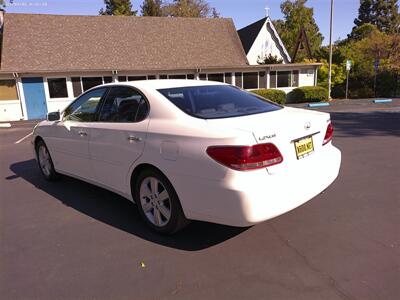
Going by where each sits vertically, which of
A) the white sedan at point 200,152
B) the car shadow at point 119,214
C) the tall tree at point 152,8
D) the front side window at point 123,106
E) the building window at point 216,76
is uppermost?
the tall tree at point 152,8

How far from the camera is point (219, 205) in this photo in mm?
2871

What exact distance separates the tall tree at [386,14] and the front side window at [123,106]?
81658mm

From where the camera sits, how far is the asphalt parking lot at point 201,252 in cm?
265

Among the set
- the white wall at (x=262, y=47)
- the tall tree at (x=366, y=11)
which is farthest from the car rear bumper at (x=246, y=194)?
the tall tree at (x=366, y=11)

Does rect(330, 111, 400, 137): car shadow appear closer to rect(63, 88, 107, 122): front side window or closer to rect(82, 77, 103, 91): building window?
rect(63, 88, 107, 122): front side window

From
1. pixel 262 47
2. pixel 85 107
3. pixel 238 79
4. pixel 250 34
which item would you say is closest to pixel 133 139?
pixel 85 107

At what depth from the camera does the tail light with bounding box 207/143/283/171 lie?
2750 millimetres

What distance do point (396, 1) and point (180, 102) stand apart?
8618 centimetres

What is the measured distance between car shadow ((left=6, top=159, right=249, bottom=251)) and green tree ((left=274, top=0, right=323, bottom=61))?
36714 mm

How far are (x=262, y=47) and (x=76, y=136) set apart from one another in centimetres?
2443

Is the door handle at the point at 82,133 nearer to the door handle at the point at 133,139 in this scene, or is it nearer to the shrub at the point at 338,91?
the door handle at the point at 133,139

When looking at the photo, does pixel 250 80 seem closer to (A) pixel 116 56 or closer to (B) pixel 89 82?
(A) pixel 116 56

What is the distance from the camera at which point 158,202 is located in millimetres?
3459

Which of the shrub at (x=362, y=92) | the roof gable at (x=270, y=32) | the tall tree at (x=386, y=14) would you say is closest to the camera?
the roof gable at (x=270, y=32)
